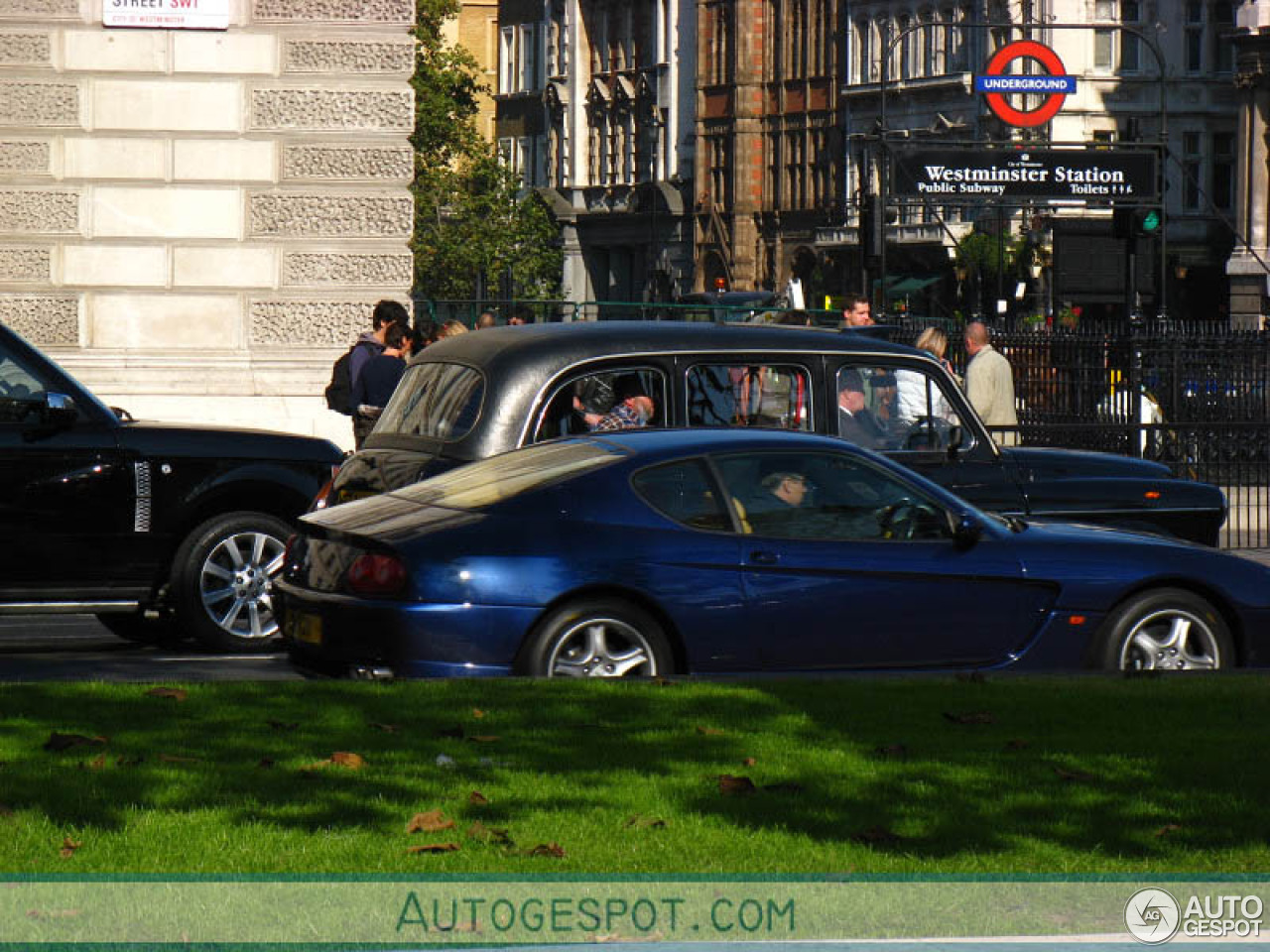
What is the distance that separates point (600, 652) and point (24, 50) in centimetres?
1151

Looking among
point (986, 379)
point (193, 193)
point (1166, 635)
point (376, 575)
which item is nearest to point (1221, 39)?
point (986, 379)

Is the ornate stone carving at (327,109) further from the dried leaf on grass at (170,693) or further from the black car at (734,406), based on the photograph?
the dried leaf on grass at (170,693)

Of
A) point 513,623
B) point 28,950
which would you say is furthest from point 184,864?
point 513,623

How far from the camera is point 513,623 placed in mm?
9719

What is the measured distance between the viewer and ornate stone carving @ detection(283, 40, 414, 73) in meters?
19.9

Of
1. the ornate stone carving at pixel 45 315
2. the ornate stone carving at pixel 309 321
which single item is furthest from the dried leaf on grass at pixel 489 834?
the ornate stone carving at pixel 45 315

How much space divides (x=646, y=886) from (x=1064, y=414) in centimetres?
2046

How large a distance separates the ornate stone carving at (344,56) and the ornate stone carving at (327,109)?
0.19m

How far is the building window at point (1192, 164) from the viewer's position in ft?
249

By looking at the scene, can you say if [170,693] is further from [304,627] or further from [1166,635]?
[1166,635]

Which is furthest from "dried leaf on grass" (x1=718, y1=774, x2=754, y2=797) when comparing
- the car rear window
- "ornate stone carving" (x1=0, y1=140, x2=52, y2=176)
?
"ornate stone carving" (x1=0, y1=140, x2=52, y2=176)

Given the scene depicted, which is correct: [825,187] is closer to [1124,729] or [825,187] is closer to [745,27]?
[745,27]

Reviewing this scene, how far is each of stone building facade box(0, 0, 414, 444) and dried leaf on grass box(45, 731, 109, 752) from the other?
11.1m

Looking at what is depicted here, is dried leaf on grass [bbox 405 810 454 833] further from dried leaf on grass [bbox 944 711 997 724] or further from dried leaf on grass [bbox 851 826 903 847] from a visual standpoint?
dried leaf on grass [bbox 944 711 997 724]
